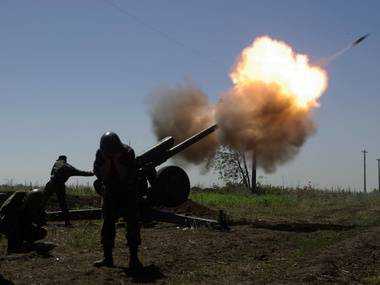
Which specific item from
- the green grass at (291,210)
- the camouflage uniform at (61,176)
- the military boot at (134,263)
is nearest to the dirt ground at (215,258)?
the military boot at (134,263)

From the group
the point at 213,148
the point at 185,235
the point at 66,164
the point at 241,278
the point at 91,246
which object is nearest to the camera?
the point at 241,278

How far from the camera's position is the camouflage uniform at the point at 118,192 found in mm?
10391

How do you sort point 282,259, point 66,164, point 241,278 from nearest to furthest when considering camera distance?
point 241,278, point 282,259, point 66,164

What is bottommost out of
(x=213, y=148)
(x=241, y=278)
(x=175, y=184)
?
(x=241, y=278)

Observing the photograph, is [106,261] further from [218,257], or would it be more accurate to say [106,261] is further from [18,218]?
[218,257]

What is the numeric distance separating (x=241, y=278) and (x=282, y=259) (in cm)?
216

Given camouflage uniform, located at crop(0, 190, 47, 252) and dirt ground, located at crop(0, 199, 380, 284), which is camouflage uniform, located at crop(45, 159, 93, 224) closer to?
dirt ground, located at crop(0, 199, 380, 284)

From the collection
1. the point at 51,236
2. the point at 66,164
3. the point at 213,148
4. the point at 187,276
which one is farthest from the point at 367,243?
the point at 213,148

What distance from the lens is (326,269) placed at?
33.9 feet

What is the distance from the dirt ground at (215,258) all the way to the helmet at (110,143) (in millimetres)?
1897

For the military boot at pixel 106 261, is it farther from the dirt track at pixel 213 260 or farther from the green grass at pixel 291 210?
the green grass at pixel 291 210

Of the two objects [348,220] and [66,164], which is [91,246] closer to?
[66,164]

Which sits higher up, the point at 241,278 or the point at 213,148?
the point at 213,148

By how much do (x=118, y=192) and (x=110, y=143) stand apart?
92cm
